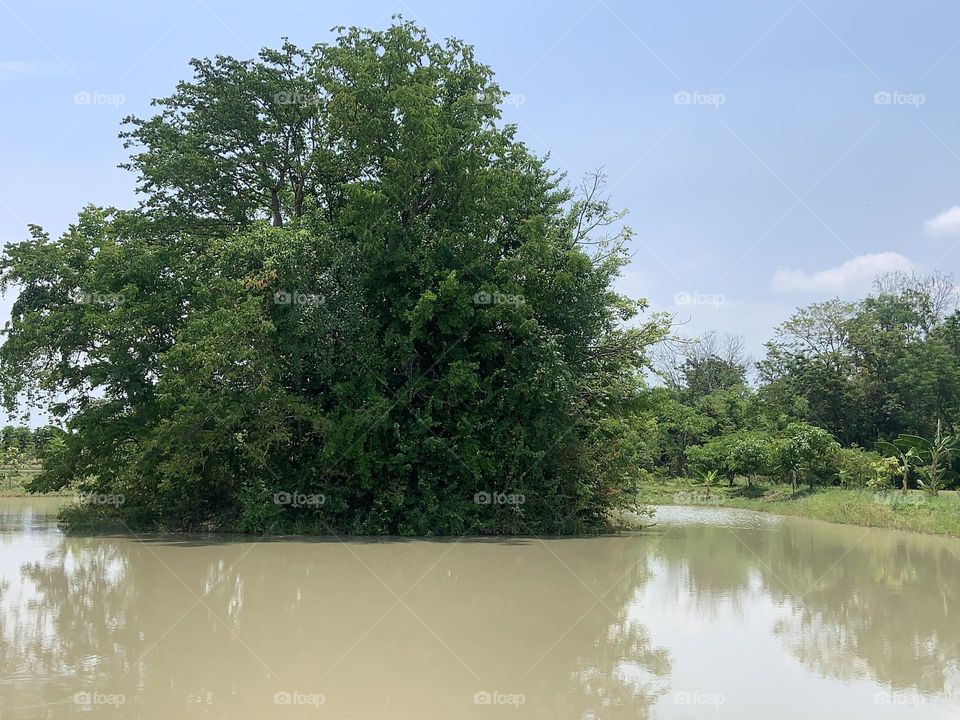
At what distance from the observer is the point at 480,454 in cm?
1809

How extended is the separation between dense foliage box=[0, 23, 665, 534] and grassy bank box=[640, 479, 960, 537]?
6.94 meters

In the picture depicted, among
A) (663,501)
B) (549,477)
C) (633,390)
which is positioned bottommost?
(663,501)

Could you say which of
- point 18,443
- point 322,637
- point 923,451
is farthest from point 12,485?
point 923,451

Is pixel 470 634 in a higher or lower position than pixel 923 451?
lower

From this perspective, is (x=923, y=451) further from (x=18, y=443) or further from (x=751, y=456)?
(x=18, y=443)

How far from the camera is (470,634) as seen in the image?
8.23 m

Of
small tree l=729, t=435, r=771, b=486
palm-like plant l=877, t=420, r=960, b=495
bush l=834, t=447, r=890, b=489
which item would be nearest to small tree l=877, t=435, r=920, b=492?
palm-like plant l=877, t=420, r=960, b=495

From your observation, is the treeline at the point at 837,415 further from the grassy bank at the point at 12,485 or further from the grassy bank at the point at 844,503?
the grassy bank at the point at 12,485

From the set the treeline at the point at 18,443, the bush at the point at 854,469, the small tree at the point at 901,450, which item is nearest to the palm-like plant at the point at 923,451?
the small tree at the point at 901,450

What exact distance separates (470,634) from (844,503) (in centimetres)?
1876

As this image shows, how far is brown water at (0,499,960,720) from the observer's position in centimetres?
599

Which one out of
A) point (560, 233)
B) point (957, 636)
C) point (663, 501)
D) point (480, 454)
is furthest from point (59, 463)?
point (663, 501)

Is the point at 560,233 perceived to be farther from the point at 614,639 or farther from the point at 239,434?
the point at 614,639

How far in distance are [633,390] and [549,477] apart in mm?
3030
